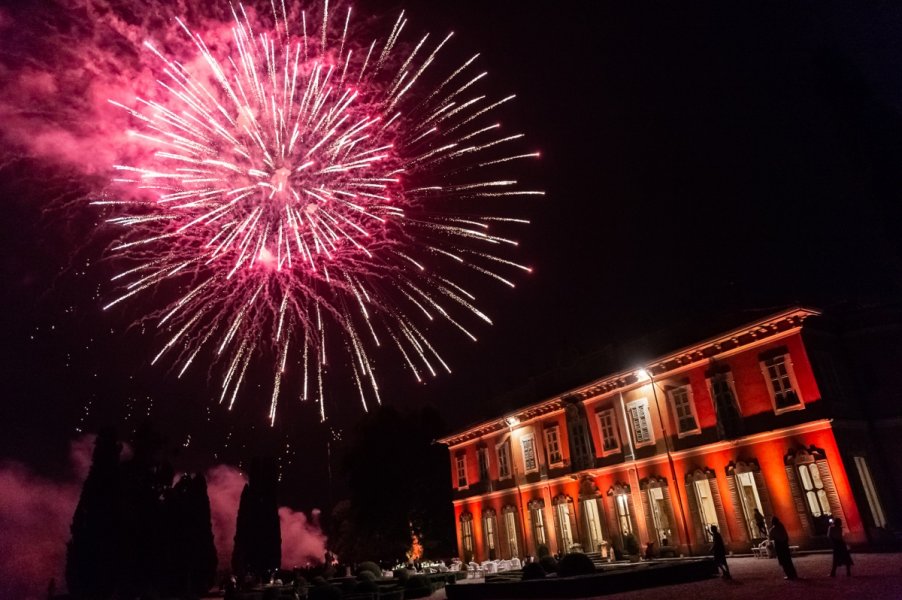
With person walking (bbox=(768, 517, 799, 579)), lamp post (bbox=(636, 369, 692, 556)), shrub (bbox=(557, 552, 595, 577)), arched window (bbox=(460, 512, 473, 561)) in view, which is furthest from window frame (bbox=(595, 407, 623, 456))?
person walking (bbox=(768, 517, 799, 579))

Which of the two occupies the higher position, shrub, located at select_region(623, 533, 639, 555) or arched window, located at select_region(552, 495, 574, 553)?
arched window, located at select_region(552, 495, 574, 553)

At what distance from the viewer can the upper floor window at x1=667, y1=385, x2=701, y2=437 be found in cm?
2403

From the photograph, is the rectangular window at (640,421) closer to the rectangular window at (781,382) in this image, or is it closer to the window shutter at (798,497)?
the rectangular window at (781,382)

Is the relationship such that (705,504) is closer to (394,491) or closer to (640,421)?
(640,421)

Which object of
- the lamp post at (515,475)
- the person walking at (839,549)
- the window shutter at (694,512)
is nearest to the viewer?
the person walking at (839,549)

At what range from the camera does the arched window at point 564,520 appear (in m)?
29.1

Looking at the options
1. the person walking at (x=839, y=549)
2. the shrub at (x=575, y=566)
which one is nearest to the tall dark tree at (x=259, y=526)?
the shrub at (x=575, y=566)

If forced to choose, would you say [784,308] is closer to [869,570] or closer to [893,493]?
[893,493]

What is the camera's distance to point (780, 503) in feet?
66.0

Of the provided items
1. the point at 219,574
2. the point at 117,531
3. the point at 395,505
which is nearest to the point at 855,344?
the point at 395,505

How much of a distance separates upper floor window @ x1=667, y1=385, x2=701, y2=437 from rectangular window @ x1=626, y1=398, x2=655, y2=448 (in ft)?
4.74

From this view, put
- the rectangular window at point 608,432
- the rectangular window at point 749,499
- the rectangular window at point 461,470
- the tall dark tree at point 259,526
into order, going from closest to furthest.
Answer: the rectangular window at point 749,499 < the rectangular window at point 608,432 < the rectangular window at point 461,470 < the tall dark tree at point 259,526

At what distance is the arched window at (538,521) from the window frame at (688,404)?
31.9 feet

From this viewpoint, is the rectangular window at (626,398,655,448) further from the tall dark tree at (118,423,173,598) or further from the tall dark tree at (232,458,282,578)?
the tall dark tree at (232,458,282,578)
